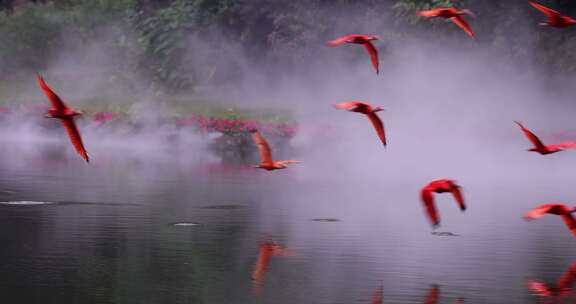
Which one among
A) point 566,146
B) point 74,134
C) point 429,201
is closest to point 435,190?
point 429,201

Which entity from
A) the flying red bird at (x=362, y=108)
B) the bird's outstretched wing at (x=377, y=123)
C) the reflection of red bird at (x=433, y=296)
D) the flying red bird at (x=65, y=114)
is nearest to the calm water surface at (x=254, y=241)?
the reflection of red bird at (x=433, y=296)

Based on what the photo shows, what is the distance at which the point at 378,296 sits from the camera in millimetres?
11758

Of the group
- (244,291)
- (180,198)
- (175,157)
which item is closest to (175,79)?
(175,157)

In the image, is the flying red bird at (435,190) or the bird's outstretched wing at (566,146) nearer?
the bird's outstretched wing at (566,146)

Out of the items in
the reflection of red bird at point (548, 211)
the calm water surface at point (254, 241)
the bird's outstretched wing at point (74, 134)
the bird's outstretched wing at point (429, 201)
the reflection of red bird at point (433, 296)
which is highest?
the bird's outstretched wing at point (74, 134)

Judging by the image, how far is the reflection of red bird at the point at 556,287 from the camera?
1223 centimetres

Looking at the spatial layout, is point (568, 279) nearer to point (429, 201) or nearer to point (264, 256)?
point (429, 201)

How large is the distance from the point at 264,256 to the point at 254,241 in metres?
1.32

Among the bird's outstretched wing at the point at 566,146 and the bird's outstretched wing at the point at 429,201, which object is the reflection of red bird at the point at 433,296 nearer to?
the bird's outstretched wing at the point at 429,201

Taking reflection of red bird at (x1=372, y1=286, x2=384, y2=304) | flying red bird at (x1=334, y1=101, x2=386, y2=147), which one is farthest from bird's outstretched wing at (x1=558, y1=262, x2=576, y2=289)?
flying red bird at (x1=334, y1=101, x2=386, y2=147)

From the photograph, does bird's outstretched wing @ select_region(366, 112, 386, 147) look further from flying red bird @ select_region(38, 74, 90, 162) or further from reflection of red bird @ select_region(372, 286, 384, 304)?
flying red bird @ select_region(38, 74, 90, 162)

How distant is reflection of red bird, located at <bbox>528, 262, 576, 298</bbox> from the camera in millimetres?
12227

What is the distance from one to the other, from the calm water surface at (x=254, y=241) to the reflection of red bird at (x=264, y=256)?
0.21ft

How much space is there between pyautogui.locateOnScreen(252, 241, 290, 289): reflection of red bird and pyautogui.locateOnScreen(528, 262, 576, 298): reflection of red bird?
2.58m
